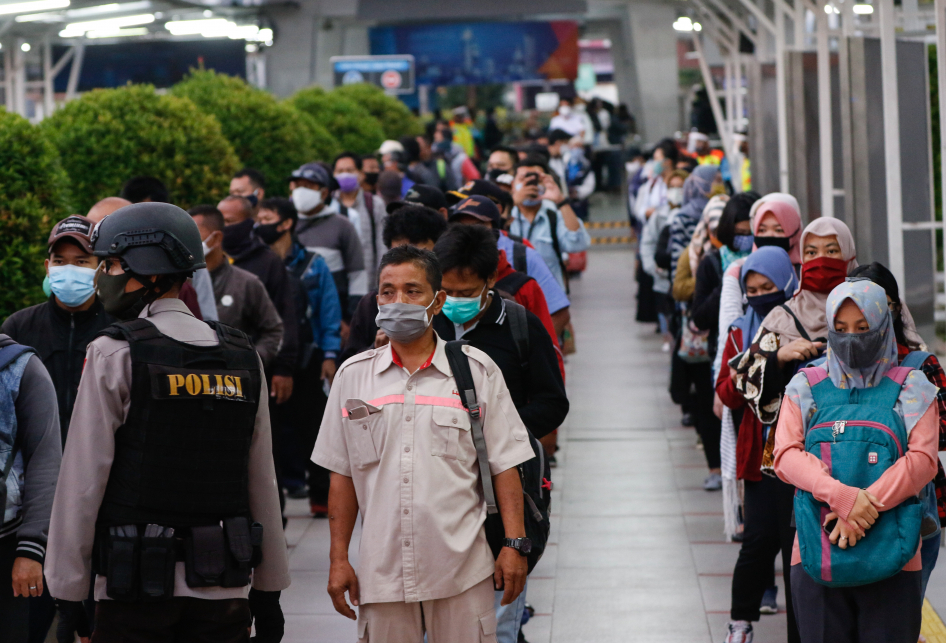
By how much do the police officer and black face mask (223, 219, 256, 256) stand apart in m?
3.51

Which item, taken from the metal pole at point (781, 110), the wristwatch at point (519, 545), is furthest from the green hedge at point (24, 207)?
the metal pole at point (781, 110)

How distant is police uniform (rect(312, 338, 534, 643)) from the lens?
343 centimetres

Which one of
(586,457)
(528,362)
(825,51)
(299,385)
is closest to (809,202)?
(825,51)

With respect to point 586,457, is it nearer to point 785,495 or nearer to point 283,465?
point 283,465

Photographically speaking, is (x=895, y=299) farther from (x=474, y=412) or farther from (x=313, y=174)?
(x=313, y=174)

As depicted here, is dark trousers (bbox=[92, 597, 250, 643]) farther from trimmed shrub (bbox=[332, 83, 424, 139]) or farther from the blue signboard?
the blue signboard

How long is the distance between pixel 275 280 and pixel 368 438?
357 centimetres

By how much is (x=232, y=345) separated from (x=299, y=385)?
4.23 metres

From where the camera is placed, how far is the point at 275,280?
6.93 m

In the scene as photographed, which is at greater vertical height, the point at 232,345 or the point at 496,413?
the point at 232,345

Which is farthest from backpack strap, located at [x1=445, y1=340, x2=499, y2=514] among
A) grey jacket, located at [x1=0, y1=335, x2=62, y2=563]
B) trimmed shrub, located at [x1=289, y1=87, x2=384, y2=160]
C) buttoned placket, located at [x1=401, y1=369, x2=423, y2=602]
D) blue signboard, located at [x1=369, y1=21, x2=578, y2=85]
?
blue signboard, located at [x1=369, y1=21, x2=578, y2=85]

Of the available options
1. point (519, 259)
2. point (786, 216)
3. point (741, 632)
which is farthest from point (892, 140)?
point (741, 632)

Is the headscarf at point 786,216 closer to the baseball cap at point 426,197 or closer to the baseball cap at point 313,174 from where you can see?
the baseball cap at point 426,197

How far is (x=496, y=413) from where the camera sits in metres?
3.56
